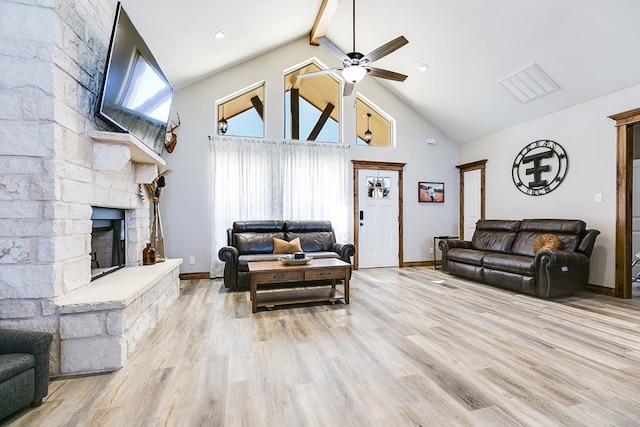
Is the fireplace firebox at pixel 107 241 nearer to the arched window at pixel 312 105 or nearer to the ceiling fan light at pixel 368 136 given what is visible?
the arched window at pixel 312 105

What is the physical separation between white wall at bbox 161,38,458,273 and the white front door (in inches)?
11.3

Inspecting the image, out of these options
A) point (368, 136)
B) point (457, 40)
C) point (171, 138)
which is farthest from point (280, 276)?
point (457, 40)

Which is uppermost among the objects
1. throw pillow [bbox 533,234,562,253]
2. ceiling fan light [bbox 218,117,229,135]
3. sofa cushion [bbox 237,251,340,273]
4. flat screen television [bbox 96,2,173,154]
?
ceiling fan light [bbox 218,117,229,135]

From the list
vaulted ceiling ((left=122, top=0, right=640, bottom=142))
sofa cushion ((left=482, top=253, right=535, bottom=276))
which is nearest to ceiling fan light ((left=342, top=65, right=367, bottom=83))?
vaulted ceiling ((left=122, top=0, right=640, bottom=142))

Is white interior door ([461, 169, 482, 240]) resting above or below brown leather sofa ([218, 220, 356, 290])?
above

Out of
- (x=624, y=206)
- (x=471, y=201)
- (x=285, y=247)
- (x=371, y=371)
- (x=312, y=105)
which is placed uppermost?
(x=312, y=105)

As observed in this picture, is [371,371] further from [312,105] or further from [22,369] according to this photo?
[312,105]

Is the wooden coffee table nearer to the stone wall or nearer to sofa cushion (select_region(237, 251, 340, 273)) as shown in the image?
sofa cushion (select_region(237, 251, 340, 273))

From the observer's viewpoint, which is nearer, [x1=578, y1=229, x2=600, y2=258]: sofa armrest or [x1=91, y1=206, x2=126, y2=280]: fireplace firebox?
[x1=91, y1=206, x2=126, y2=280]: fireplace firebox

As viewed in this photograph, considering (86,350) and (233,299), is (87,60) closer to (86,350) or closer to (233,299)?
(86,350)

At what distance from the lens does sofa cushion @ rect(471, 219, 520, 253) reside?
4852 millimetres

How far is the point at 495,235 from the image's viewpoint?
5113mm

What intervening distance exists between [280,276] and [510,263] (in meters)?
3.14

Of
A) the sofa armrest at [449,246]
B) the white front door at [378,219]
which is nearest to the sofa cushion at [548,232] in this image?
the sofa armrest at [449,246]
